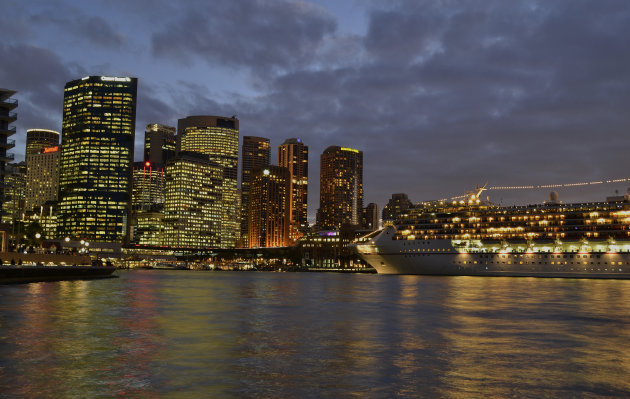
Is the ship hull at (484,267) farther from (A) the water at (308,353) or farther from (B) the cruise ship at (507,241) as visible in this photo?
(A) the water at (308,353)

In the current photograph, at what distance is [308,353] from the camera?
950 inches

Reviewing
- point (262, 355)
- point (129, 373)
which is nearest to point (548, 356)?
point (262, 355)

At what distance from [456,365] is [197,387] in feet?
33.1

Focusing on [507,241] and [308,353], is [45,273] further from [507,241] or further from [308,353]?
[507,241]

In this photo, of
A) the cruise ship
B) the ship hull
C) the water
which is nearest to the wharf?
the water

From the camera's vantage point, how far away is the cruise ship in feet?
401

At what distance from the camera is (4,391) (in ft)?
52.9

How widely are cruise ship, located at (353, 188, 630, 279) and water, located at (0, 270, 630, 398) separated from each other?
3451 inches

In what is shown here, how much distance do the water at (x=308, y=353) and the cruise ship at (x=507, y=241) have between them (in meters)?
87.7

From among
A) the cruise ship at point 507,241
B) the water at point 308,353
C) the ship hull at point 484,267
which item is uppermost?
the cruise ship at point 507,241

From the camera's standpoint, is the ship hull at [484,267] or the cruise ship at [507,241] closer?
the ship hull at [484,267]

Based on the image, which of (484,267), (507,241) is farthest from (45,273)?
(507,241)

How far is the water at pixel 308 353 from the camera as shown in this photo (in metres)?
17.3

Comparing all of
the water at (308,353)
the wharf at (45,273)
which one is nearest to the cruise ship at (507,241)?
the wharf at (45,273)
